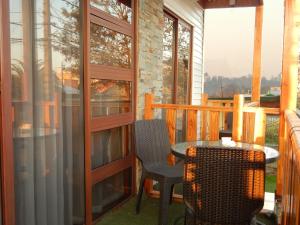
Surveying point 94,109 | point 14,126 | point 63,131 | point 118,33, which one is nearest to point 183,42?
point 118,33

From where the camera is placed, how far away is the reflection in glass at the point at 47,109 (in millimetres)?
1976

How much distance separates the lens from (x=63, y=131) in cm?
238

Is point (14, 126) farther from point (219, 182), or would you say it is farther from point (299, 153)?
point (299, 153)

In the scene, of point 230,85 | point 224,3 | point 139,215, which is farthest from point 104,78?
point 230,85

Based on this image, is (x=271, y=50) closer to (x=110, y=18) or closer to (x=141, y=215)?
(x=110, y=18)

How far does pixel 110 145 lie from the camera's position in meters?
3.26

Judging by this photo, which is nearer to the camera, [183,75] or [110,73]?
Answer: [110,73]

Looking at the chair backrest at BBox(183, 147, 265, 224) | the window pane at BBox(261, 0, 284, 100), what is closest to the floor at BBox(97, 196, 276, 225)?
the chair backrest at BBox(183, 147, 265, 224)

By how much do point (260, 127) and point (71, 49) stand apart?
1.99 meters

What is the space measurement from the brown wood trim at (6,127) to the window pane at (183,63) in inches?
160

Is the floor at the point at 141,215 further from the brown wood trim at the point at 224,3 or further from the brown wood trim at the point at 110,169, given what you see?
the brown wood trim at the point at 224,3

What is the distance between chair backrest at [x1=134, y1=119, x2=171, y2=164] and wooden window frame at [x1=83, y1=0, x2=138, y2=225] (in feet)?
0.82

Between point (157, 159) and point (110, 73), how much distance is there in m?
1.07

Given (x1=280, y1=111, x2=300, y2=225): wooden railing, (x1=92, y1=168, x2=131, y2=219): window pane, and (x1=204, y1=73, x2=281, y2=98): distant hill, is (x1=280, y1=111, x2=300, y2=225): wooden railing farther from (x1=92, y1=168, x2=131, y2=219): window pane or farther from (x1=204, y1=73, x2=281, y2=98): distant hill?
(x1=204, y1=73, x2=281, y2=98): distant hill
